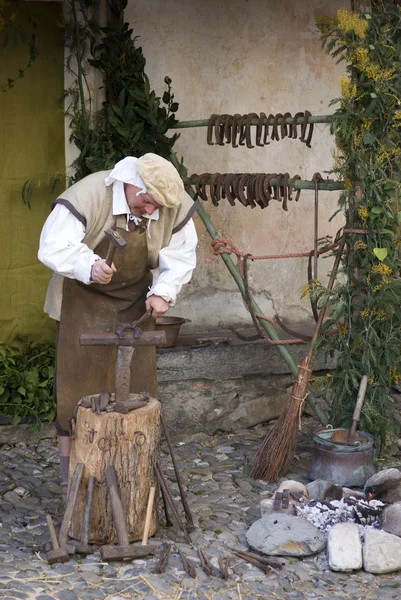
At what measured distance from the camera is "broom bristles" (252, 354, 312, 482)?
603 cm

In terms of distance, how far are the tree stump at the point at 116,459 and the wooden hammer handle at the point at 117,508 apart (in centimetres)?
6

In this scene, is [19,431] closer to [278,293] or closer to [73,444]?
[73,444]

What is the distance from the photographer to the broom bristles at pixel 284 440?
6.03m

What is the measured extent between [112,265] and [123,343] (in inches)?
14.9

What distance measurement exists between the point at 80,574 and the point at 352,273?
2483mm

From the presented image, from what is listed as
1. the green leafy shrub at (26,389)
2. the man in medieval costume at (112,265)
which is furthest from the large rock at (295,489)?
the green leafy shrub at (26,389)

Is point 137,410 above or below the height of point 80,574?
above

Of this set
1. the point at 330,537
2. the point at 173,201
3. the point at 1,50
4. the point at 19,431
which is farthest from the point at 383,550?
the point at 1,50

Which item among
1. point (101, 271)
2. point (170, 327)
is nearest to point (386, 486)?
point (170, 327)

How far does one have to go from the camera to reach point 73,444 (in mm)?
5020

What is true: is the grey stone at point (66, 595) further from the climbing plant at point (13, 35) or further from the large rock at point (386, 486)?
the climbing plant at point (13, 35)

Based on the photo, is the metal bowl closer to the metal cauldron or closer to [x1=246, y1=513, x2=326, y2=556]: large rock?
the metal cauldron

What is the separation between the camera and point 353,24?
5.82 meters

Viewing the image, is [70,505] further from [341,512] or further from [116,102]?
[116,102]
